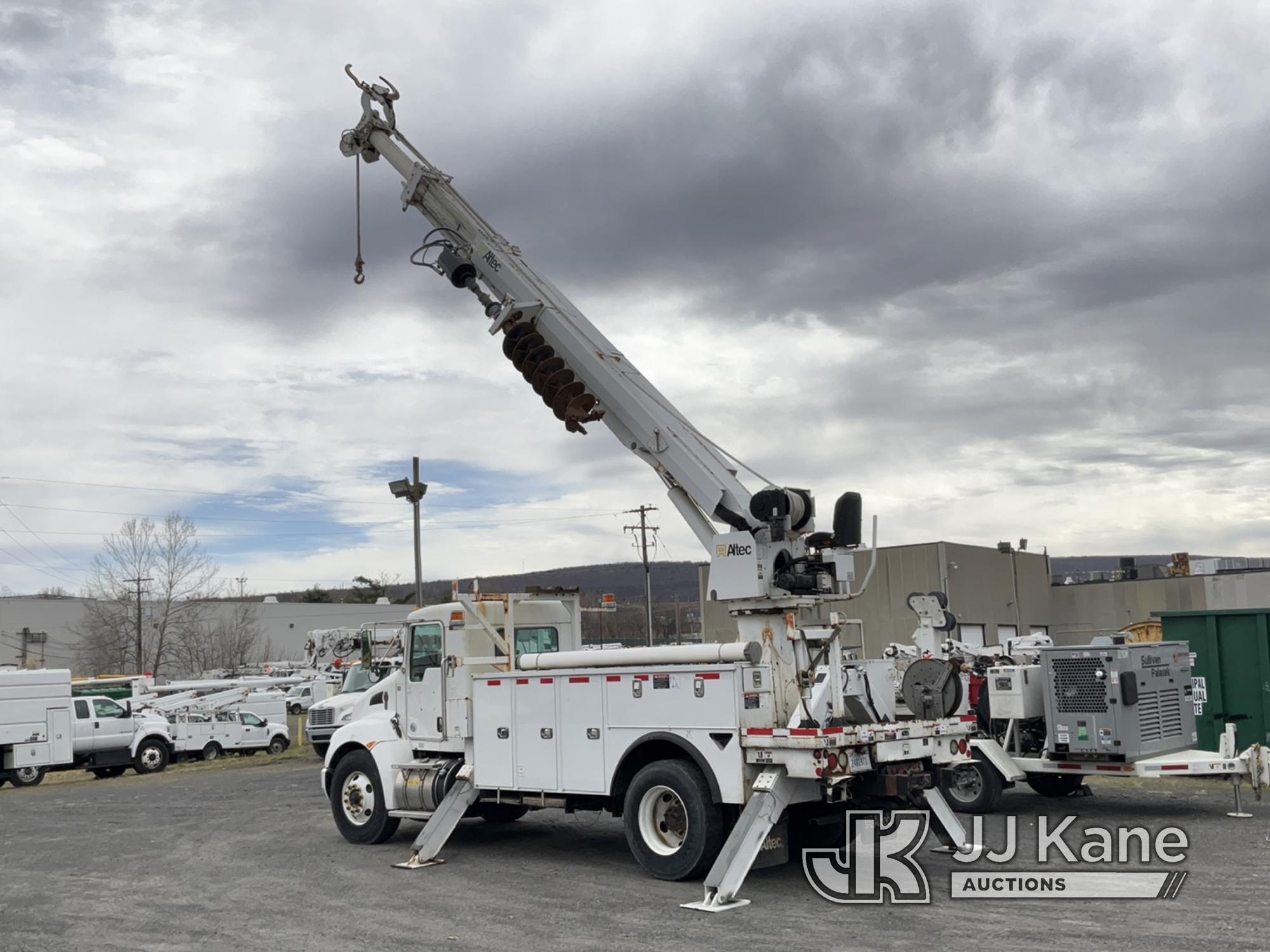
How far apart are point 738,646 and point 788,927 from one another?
242 centimetres

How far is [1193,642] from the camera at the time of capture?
17.3 meters

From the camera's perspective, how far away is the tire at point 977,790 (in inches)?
569

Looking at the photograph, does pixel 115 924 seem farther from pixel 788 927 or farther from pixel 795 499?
pixel 795 499

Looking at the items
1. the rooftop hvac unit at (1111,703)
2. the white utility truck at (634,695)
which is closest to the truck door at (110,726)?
the white utility truck at (634,695)

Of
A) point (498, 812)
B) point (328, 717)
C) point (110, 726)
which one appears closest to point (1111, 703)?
point (498, 812)

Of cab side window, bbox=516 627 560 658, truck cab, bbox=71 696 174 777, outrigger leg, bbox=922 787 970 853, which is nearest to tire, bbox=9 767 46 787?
truck cab, bbox=71 696 174 777

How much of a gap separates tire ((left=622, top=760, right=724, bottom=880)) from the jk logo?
1.04 meters

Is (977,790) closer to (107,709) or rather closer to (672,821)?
(672,821)

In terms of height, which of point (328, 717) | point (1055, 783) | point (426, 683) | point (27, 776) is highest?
point (426, 683)

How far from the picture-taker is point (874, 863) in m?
11.3

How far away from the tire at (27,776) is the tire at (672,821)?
21.0 m

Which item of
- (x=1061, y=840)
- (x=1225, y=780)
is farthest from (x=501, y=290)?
(x=1225, y=780)

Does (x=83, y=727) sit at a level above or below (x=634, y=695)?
below

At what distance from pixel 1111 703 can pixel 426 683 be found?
7.76 meters
